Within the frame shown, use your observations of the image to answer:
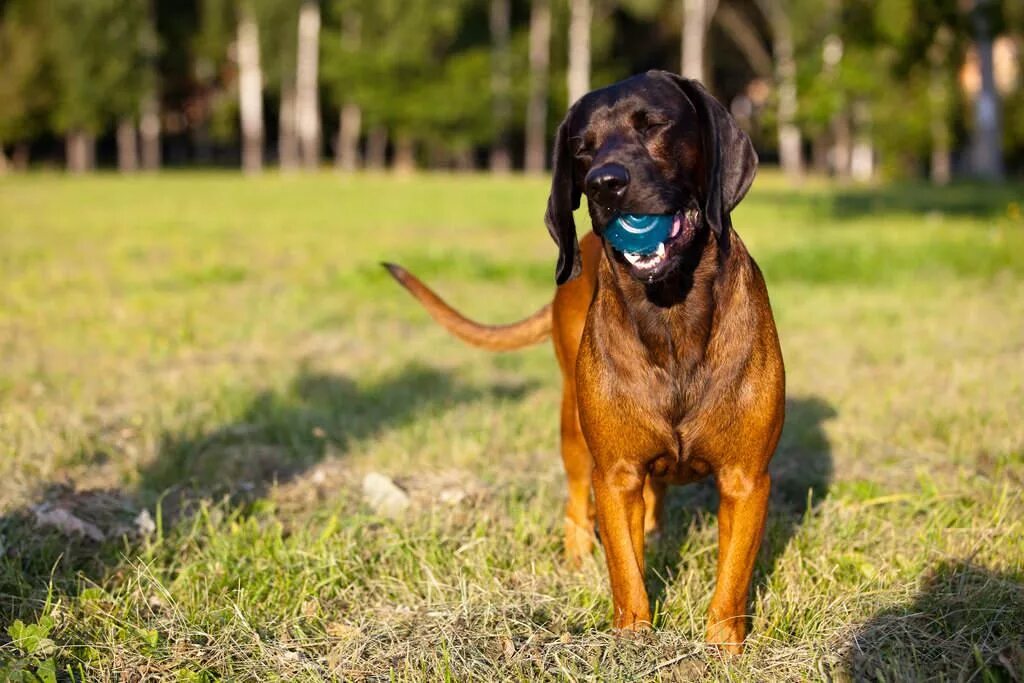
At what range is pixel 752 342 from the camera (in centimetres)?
289

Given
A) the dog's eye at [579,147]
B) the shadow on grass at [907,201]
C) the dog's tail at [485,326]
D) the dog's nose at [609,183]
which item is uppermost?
the dog's eye at [579,147]

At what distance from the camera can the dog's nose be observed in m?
2.60

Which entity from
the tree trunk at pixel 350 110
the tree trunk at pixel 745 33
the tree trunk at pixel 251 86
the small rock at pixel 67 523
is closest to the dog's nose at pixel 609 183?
the small rock at pixel 67 523

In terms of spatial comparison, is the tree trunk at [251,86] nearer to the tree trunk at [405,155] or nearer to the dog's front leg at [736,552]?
the tree trunk at [405,155]

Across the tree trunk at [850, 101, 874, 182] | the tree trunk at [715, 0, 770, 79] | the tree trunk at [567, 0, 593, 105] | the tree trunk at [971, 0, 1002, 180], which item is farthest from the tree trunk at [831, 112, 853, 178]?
the tree trunk at [971, 0, 1002, 180]

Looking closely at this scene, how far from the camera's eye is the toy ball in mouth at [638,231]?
266cm

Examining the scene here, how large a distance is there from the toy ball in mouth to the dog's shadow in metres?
1.16

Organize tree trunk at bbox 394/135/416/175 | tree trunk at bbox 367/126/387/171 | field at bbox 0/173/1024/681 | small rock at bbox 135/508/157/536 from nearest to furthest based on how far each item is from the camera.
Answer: field at bbox 0/173/1024/681 → small rock at bbox 135/508/157/536 → tree trunk at bbox 394/135/416/175 → tree trunk at bbox 367/126/387/171

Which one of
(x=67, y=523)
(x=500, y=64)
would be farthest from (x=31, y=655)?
(x=500, y=64)

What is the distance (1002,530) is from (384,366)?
412 cm

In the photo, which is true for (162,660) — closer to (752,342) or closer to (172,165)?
(752,342)

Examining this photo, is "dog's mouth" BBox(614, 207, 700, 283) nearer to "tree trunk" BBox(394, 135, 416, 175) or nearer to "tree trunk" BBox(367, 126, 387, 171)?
"tree trunk" BBox(394, 135, 416, 175)

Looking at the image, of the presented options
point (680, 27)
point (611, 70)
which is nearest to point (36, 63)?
point (611, 70)

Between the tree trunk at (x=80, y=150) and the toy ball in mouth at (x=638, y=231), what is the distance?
4820 centimetres
